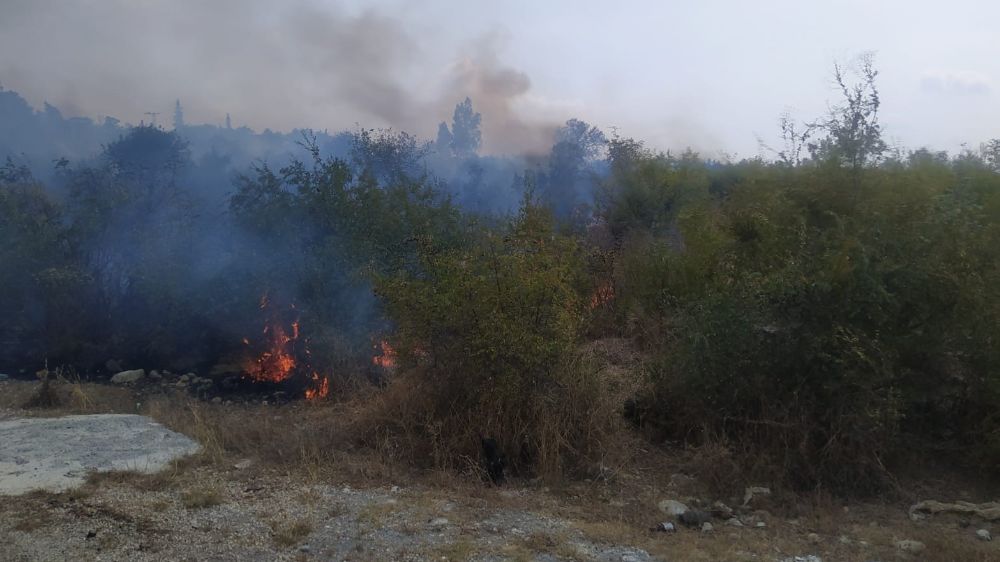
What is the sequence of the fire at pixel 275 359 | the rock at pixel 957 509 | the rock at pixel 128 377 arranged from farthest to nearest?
1. the rock at pixel 128 377
2. the fire at pixel 275 359
3. the rock at pixel 957 509

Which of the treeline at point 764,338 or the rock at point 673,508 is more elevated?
the treeline at point 764,338

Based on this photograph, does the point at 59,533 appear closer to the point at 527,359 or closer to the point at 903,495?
the point at 527,359

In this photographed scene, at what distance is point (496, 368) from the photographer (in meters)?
6.16

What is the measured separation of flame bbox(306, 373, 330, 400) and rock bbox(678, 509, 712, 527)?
569cm

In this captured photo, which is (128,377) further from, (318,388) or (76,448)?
(76,448)

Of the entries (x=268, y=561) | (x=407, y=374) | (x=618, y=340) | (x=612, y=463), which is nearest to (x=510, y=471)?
(x=612, y=463)

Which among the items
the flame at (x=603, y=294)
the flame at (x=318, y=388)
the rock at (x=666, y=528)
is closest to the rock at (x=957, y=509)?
the rock at (x=666, y=528)

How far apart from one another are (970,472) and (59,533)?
6651 mm

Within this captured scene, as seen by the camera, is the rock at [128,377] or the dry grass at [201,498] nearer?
the dry grass at [201,498]

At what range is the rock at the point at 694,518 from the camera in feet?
16.8

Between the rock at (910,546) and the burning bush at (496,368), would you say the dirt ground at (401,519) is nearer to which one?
the rock at (910,546)

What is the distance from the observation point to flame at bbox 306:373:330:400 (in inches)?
383

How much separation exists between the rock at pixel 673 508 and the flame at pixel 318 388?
214 inches

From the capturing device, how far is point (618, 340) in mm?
10391
